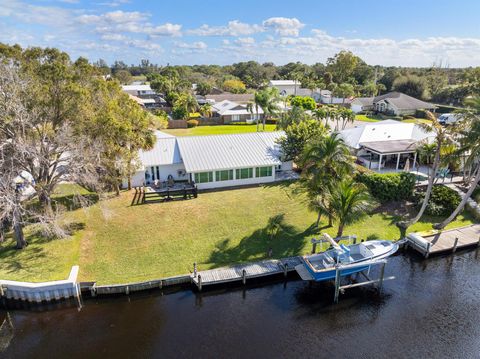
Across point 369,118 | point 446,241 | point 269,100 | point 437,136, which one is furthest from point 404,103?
point 446,241

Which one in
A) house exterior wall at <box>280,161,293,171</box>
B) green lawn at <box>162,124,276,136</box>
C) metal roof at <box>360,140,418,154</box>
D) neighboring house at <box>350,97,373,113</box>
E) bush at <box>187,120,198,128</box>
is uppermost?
neighboring house at <box>350,97,373,113</box>

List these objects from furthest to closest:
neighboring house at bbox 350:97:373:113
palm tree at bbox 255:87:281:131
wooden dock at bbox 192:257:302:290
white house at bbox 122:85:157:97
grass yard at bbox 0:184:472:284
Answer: white house at bbox 122:85:157:97, neighboring house at bbox 350:97:373:113, palm tree at bbox 255:87:281:131, grass yard at bbox 0:184:472:284, wooden dock at bbox 192:257:302:290


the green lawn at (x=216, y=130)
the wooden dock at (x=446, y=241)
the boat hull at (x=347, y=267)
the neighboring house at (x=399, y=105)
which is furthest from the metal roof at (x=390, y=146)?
the neighboring house at (x=399, y=105)

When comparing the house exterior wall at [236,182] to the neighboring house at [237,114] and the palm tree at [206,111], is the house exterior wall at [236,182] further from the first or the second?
the palm tree at [206,111]

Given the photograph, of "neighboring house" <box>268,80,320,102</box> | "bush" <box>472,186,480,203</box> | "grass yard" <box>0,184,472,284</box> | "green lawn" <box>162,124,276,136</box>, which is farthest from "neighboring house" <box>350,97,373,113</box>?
"grass yard" <box>0,184,472,284</box>

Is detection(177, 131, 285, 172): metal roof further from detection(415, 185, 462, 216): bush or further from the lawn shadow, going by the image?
detection(415, 185, 462, 216): bush

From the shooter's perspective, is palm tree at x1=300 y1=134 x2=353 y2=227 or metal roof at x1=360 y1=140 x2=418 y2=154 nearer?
palm tree at x1=300 y1=134 x2=353 y2=227
